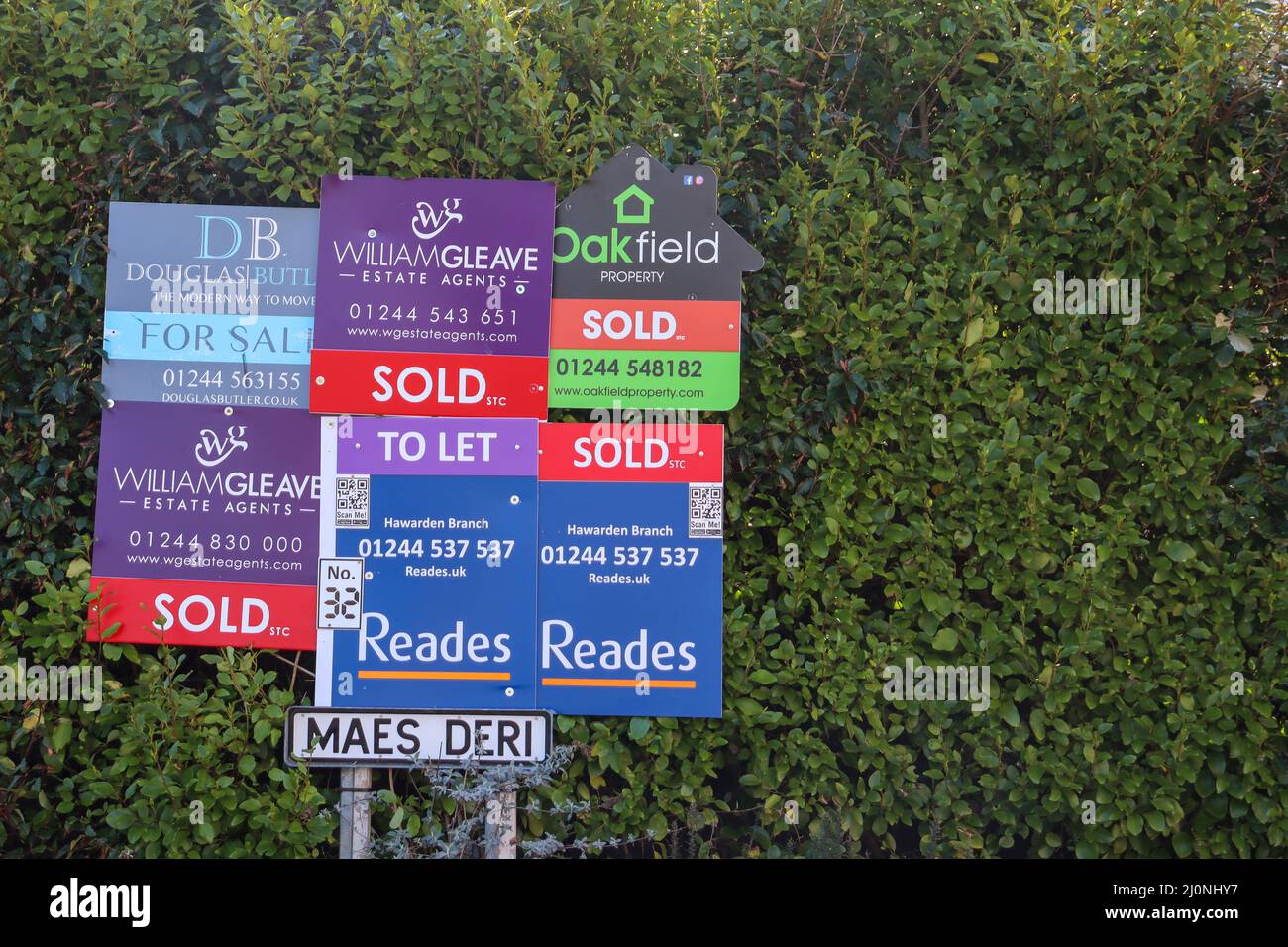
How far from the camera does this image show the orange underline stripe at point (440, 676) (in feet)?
12.7

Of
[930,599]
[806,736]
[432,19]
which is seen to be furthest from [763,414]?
[432,19]

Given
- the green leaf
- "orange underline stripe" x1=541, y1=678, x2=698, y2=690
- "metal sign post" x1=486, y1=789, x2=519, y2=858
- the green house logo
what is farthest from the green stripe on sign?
"metal sign post" x1=486, y1=789, x2=519, y2=858

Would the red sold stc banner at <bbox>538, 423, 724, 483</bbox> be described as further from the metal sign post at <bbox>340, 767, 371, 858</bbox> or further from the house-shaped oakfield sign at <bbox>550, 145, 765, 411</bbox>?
the metal sign post at <bbox>340, 767, 371, 858</bbox>

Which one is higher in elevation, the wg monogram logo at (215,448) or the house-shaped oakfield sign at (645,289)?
the house-shaped oakfield sign at (645,289)

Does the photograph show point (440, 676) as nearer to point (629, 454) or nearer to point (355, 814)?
point (355, 814)

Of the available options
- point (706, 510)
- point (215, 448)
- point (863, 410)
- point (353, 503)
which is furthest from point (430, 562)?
point (863, 410)

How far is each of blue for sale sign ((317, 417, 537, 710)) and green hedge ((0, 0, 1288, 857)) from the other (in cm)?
30

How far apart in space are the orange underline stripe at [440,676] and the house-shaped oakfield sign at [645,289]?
3.49ft

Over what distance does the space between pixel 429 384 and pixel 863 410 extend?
167 cm

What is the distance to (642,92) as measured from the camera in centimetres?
400

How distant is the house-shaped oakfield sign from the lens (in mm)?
3887

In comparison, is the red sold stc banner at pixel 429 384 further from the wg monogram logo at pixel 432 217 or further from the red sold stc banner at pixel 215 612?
the red sold stc banner at pixel 215 612

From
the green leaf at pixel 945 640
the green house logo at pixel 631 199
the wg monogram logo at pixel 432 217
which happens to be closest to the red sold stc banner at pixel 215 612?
the wg monogram logo at pixel 432 217

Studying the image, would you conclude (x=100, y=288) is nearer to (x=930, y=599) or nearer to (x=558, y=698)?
(x=558, y=698)
